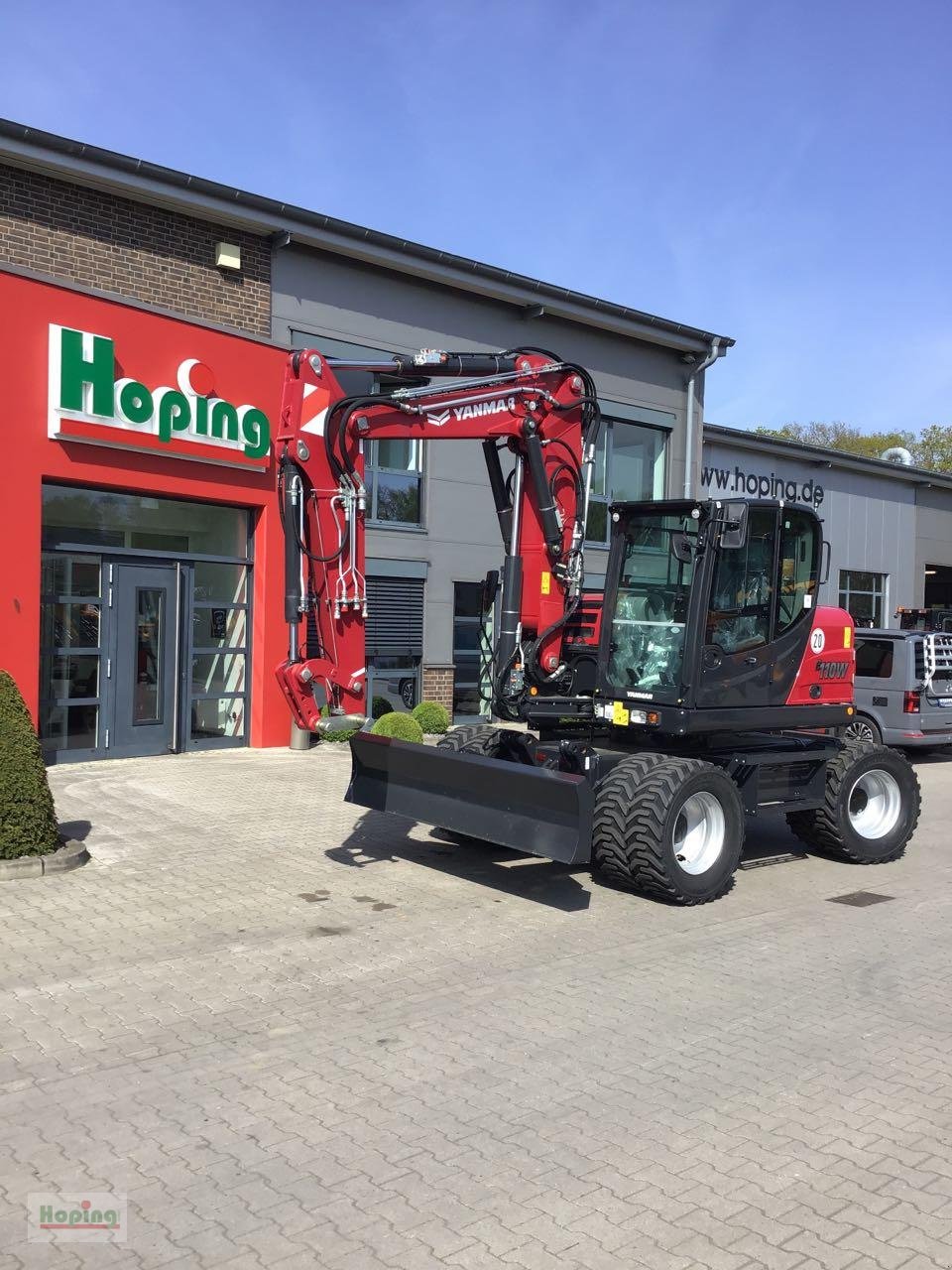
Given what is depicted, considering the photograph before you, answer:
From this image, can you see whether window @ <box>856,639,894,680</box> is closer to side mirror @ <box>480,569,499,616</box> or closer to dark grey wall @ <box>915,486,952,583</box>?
side mirror @ <box>480,569,499,616</box>

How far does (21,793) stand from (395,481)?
996 centimetres

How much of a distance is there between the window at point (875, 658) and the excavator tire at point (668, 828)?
8.04 metres

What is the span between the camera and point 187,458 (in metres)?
13.5

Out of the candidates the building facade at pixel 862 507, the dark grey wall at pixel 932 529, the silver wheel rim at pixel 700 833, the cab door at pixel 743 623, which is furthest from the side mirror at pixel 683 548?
the dark grey wall at pixel 932 529

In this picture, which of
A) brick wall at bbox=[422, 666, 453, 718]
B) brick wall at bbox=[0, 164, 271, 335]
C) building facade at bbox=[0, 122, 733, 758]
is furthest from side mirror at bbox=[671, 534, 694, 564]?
brick wall at bbox=[422, 666, 453, 718]

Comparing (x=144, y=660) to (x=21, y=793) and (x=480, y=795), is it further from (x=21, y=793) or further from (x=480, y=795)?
(x=480, y=795)

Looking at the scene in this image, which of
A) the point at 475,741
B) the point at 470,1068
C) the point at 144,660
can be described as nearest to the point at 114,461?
the point at 144,660

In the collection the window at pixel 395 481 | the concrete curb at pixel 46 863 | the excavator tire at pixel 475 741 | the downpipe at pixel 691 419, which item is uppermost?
the downpipe at pixel 691 419

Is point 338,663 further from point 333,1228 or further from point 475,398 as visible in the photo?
point 333,1228

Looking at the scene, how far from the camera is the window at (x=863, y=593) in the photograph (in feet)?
87.2

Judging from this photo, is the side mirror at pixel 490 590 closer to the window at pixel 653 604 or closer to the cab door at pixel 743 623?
the window at pixel 653 604

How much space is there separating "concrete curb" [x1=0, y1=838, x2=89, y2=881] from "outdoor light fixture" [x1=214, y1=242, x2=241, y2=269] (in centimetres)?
894

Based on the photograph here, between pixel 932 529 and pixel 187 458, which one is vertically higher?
pixel 932 529

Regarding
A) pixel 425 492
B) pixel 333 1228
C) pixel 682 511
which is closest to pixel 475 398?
pixel 682 511
